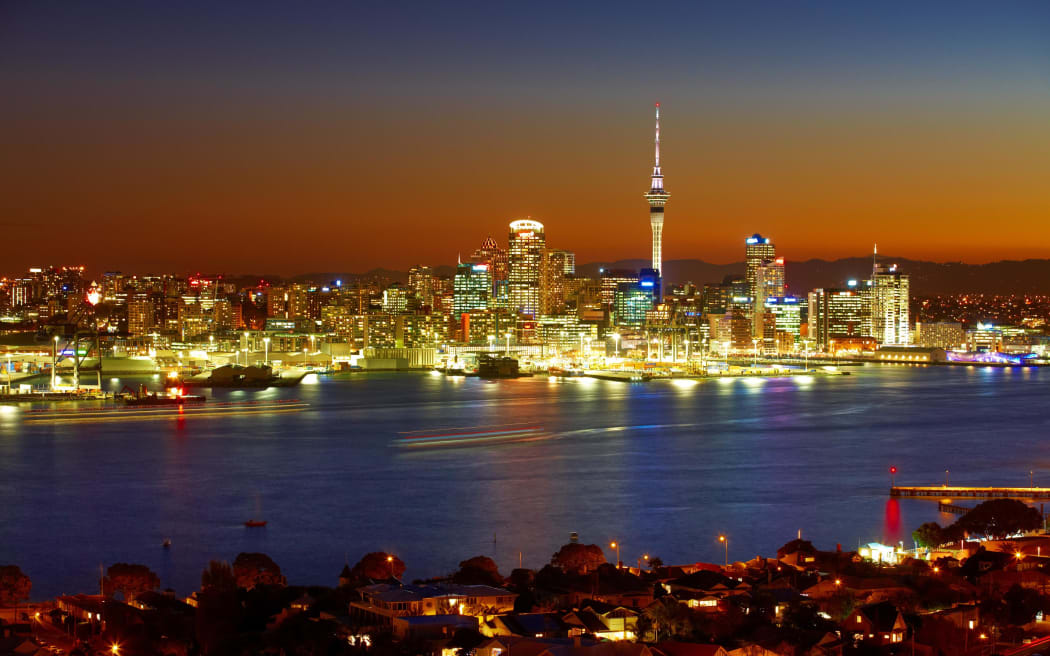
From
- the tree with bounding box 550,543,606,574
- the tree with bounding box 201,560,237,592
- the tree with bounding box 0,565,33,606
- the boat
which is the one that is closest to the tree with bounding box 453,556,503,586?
the tree with bounding box 550,543,606,574

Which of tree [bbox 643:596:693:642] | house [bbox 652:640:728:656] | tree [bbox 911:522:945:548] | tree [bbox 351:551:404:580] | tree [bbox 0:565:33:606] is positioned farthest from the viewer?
tree [bbox 911:522:945:548]

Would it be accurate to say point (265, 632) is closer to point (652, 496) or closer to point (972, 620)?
point (972, 620)

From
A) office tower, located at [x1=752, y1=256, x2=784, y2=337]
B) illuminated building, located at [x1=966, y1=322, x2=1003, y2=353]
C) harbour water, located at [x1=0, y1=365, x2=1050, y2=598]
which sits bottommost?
harbour water, located at [x1=0, y1=365, x2=1050, y2=598]

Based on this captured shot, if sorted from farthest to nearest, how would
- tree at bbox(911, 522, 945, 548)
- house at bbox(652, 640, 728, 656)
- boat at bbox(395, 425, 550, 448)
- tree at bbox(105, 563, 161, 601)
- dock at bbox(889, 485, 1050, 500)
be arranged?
boat at bbox(395, 425, 550, 448) → dock at bbox(889, 485, 1050, 500) → tree at bbox(911, 522, 945, 548) → tree at bbox(105, 563, 161, 601) → house at bbox(652, 640, 728, 656)

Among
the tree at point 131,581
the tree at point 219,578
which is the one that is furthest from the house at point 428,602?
the tree at point 131,581

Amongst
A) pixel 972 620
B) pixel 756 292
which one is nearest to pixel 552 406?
pixel 972 620

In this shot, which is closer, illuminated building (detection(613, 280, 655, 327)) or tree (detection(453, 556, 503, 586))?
tree (detection(453, 556, 503, 586))

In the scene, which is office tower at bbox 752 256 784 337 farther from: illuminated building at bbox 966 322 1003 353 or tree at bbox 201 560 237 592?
tree at bbox 201 560 237 592

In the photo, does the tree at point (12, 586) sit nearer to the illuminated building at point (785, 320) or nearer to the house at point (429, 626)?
the house at point (429, 626)
